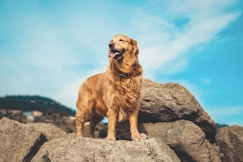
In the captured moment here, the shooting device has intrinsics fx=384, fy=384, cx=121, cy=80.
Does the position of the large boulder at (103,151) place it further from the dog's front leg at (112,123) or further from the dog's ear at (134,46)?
the dog's ear at (134,46)

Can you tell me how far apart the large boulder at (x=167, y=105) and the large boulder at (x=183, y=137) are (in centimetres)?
22

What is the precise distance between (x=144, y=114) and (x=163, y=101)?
721 millimetres

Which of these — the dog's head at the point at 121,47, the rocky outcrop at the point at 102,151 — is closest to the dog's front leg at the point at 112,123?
the rocky outcrop at the point at 102,151

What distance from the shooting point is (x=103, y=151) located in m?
8.12

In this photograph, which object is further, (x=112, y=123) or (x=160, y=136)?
(x=160, y=136)

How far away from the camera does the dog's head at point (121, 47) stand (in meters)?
8.90

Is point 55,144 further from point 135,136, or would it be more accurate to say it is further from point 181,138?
point 181,138

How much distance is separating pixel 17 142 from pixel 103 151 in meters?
2.94

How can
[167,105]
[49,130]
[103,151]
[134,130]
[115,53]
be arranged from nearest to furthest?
[103,151] → [115,53] → [134,130] → [167,105] → [49,130]

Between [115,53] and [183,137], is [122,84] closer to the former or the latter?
[115,53]

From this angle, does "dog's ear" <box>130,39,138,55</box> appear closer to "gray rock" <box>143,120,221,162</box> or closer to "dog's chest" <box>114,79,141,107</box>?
"dog's chest" <box>114,79,141,107</box>

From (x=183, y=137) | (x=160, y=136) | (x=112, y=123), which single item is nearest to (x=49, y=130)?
(x=160, y=136)

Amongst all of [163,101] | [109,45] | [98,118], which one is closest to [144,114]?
[163,101]

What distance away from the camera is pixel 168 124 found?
11898 mm
